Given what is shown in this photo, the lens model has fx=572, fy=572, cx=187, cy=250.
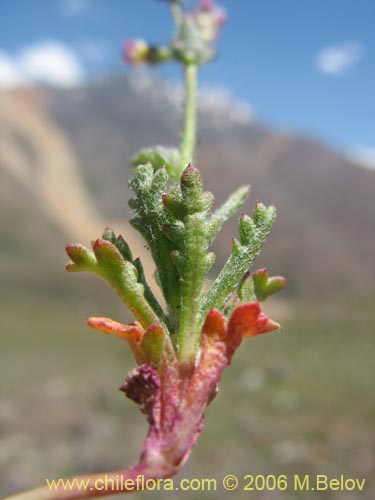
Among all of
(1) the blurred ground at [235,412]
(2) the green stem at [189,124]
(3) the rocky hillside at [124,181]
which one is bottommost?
(2) the green stem at [189,124]

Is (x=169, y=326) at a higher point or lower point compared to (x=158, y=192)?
lower

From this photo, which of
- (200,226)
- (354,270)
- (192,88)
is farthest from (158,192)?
(354,270)

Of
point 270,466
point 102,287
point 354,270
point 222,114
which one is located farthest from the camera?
point 222,114

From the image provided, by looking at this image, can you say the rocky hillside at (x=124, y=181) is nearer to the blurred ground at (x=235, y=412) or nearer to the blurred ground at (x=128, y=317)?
the blurred ground at (x=128, y=317)

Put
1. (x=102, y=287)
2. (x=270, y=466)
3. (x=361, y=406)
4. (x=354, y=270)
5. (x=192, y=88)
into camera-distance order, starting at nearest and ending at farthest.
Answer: (x=192, y=88), (x=270, y=466), (x=361, y=406), (x=102, y=287), (x=354, y=270)

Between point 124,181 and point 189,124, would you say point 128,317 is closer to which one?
point 124,181

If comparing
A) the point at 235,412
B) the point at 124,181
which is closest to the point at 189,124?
the point at 235,412

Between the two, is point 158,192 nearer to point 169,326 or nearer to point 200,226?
point 200,226

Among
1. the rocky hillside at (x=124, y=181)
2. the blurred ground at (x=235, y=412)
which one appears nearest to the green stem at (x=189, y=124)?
the blurred ground at (x=235, y=412)

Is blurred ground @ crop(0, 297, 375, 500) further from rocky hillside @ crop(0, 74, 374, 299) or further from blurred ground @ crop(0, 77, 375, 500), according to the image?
rocky hillside @ crop(0, 74, 374, 299)
